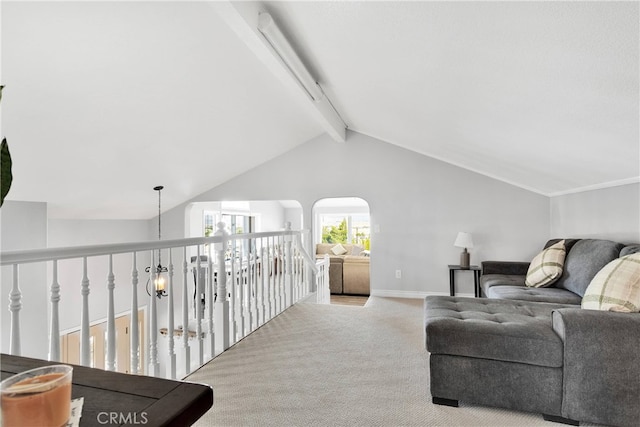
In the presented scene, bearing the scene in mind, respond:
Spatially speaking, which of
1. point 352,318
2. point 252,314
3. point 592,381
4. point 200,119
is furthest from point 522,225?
point 200,119

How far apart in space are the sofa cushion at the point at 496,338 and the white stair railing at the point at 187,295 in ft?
4.78

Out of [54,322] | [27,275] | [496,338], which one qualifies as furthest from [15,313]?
[27,275]

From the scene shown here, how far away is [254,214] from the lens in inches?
403

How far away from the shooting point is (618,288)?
1987 millimetres

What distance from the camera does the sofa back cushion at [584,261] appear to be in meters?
2.83

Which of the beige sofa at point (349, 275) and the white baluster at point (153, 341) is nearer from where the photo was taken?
the white baluster at point (153, 341)

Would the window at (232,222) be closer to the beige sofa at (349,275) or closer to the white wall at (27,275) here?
the beige sofa at (349,275)

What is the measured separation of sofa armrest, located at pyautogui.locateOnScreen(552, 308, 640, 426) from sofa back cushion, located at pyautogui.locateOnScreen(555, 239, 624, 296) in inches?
53.3

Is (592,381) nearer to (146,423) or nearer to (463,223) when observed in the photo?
(146,423)

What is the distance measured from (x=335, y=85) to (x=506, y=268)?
302 cm

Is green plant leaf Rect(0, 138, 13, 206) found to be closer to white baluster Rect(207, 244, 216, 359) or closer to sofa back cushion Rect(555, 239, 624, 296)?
white baluster Rect(207, 244, 216, 359)

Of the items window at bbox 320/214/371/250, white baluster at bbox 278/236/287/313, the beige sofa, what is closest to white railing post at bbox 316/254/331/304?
white baluster at bbox 278/236/287/313

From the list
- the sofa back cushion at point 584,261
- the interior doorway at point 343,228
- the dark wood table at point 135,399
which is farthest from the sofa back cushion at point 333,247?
the dark wood table at point 135,399

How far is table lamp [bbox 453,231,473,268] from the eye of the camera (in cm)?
473
